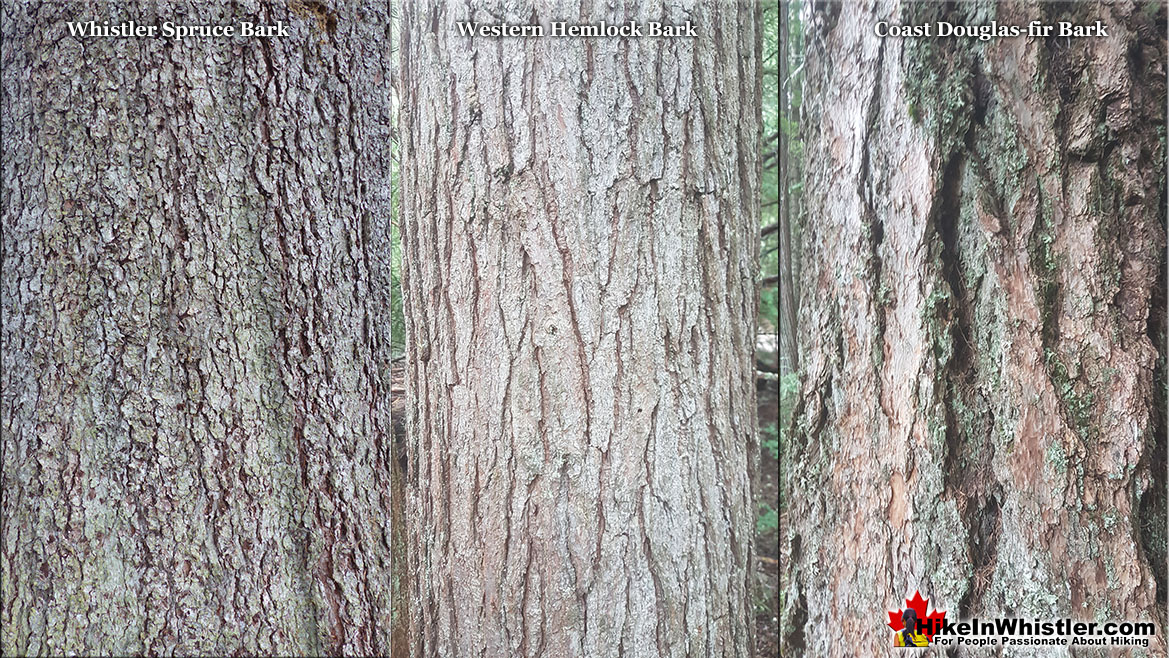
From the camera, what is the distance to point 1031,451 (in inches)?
46.9

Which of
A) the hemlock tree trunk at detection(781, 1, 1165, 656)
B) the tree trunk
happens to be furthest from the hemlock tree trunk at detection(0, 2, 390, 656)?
the hemlock tree trunk at detection(781, 1, 1165, 656)

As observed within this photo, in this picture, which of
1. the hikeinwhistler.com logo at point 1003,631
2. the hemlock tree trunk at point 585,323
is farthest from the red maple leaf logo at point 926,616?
the hemlock tree trunk at point 585,323

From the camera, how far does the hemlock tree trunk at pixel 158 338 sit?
1.23m

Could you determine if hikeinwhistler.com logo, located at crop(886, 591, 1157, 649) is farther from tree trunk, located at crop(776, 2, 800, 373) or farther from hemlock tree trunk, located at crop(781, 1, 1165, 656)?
tree trunk, located at crop(776, 2, 800, 373)

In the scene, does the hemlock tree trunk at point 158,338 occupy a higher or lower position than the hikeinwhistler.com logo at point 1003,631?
higher

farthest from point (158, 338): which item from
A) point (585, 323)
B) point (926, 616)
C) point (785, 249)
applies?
point (926, 616)

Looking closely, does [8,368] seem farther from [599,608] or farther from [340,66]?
[599,608]

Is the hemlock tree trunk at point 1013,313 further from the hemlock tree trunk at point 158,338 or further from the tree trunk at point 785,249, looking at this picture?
the hemlock tree trunk at point 158,338

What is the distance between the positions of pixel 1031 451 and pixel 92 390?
1.71 m

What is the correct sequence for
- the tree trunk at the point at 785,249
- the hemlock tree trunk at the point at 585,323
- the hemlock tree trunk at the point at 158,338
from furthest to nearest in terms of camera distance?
the tree trunk at the point at 785,249 < the hemlock tree trunk at the point at 158,338 < the hemlock tree trunk at the point at 585,323

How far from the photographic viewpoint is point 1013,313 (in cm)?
119

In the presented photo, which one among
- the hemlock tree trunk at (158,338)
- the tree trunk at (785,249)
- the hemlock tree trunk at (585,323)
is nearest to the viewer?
the hemlock tree trunk at (585,323)

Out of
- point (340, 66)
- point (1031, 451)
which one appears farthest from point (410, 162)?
point (1031, 451)

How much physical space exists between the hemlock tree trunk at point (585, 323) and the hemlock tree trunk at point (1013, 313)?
293mm
